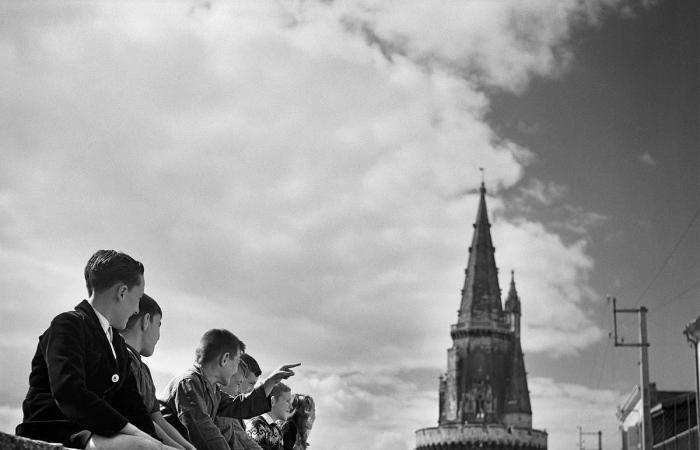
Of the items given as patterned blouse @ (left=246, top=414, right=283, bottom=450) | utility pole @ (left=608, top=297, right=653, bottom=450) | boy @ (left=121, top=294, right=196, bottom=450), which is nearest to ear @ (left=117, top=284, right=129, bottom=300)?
boy @ (left=121, top=294, right=196, bottom=450)

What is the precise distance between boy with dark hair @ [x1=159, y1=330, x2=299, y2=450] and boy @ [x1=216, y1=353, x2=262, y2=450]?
24cm

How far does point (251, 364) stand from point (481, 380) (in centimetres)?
7887

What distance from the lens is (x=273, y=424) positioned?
27.6ft

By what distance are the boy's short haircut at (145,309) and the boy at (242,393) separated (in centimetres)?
176

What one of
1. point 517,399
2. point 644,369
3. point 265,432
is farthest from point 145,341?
point 517,399

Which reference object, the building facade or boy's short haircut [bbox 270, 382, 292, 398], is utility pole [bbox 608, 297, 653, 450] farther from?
boy's short haircut [bbox 270, 382, 292, 398]

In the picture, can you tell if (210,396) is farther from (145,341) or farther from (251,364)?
(251,364)

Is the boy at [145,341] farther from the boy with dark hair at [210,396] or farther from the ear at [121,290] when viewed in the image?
the ear at [121,290]

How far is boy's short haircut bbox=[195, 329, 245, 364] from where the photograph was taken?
6.36 m

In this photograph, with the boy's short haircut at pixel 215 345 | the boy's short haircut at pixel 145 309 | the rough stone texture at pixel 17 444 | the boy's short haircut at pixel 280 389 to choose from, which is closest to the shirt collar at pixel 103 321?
the rough stone texture at pixel 17 444

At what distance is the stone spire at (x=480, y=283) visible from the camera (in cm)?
8594

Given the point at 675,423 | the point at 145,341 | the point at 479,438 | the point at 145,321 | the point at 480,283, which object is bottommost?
the point at 145,341

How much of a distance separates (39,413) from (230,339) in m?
2.54

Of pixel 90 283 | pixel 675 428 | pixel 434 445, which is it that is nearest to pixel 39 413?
pixel 90 283
